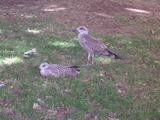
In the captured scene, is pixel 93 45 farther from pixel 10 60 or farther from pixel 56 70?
pixel 10 60

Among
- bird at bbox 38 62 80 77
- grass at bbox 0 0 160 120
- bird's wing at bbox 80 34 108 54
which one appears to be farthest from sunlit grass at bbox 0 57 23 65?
bird's wing at bbox 80 34 108 54

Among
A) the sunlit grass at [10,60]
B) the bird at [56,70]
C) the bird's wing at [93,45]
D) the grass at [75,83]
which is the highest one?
the bird's wing at [93,45]

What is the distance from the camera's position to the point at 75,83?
523 cm

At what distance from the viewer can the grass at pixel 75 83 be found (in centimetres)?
432

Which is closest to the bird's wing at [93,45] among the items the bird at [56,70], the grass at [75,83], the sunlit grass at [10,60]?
the grass at [75,83]

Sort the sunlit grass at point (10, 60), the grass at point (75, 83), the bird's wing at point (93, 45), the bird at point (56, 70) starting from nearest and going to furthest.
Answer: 1. the grass at point (75, 83)
2. the bird at point (56, 70)
3. the sunlit grass at point (10, 60)
4. the bird's wing at point (93, 45)

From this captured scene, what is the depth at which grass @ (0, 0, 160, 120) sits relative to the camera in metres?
4.32

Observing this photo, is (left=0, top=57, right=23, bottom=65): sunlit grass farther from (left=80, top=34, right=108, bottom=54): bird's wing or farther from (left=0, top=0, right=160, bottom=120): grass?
(left=80, top=34, right=108, bottom=54): bird's wing

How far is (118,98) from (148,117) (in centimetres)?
74

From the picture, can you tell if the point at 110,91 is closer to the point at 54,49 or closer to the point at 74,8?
the point at 54,49

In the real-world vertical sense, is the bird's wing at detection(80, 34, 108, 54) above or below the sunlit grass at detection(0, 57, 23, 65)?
above

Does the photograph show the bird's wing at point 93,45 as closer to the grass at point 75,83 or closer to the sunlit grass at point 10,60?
the grass at point 75,83

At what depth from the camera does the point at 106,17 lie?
455 inches

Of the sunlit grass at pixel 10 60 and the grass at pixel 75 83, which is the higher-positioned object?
the sunlit grass at pixel 10 60
